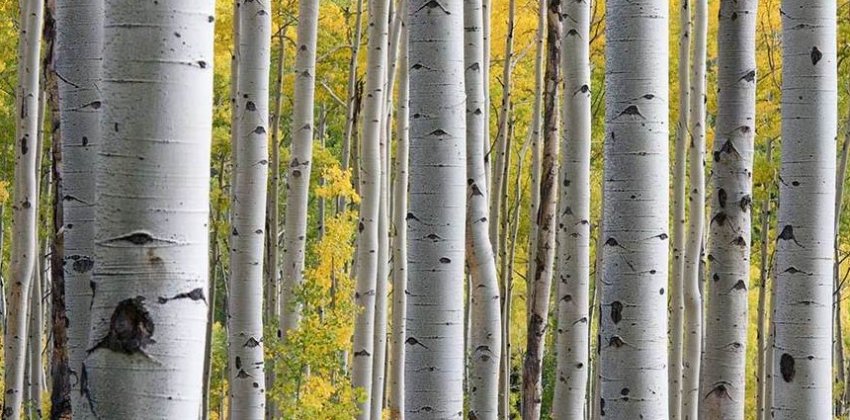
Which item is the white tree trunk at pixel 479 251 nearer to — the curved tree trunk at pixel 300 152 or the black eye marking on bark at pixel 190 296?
the curved tree trunk at pixel 300 152

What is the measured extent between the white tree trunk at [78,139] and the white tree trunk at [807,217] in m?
2.54

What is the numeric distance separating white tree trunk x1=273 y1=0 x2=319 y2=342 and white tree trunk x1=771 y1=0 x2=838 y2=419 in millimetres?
5883

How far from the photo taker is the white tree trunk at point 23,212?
1116cm

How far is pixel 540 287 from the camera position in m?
9.13

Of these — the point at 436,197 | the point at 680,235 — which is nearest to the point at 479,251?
the point at 436,197

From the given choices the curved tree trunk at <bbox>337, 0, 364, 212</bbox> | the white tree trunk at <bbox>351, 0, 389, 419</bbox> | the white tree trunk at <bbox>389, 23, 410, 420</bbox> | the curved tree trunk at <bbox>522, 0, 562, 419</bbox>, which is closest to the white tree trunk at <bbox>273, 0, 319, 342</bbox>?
the white tree trunk at <bbox>351, 0, 389, 419</bbox>

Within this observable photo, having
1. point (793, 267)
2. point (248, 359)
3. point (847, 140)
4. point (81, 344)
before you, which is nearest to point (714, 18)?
point (847, 140)

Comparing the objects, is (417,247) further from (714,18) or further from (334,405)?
(714,18)

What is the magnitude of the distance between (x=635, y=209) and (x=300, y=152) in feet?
21.3

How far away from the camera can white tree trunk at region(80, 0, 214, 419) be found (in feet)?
7.42

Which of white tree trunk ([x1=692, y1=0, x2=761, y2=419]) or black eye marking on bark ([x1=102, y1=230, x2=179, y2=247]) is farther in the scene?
white tree trunk ([x1=692, y1=0, x2=761, y2=419])

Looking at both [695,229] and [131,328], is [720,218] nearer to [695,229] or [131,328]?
[131,328]

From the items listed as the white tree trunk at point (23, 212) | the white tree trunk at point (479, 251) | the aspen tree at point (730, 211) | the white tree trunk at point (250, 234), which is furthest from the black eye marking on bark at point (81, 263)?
the white tree trunk at point (23, 212)

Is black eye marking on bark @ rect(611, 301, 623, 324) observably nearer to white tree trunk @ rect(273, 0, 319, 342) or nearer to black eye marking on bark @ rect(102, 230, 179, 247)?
black eye marking on bark @ rect(102, 230, 179, 247)
